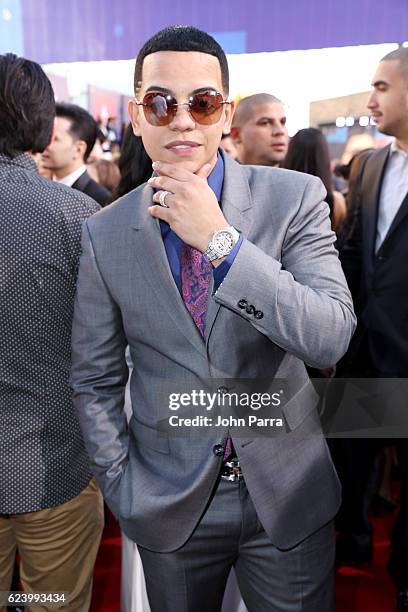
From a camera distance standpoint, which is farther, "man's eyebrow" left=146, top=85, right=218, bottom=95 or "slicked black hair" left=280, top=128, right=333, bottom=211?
"slicked black hair" left=280, top=128, right=333, bottom=211

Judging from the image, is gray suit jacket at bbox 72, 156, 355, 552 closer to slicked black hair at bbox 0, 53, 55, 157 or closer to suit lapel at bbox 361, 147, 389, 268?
slicked black hair at bbox 0, 53, 55, 157

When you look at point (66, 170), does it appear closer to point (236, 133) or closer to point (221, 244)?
point (236, 133)

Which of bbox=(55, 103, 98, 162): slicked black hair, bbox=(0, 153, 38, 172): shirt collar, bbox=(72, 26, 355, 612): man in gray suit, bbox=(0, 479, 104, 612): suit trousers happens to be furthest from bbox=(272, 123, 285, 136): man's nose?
bbox=(0, 479, 104, 612): suit trousers

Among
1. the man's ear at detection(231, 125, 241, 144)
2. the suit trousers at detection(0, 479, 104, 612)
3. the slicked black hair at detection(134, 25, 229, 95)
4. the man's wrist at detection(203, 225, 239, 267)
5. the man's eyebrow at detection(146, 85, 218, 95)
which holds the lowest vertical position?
the suit trousers at detection(0, 479, 104, 612)

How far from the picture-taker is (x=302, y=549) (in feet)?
4.71

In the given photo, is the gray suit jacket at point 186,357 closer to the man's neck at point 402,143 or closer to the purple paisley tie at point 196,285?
the purple paisley tie at point 196,285

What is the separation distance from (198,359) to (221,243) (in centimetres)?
31

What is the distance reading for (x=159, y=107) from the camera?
1.31 metres

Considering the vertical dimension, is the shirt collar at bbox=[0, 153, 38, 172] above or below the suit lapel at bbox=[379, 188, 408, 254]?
above

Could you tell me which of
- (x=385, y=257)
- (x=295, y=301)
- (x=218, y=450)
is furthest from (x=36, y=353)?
(x=385, y=257)

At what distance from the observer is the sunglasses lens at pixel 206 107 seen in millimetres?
1309

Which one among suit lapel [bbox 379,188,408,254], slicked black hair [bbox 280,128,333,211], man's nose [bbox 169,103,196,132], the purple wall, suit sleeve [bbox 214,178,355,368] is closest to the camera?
suit sleeve [bbox 214,178,355,368]

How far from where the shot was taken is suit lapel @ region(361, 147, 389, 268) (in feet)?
8.71

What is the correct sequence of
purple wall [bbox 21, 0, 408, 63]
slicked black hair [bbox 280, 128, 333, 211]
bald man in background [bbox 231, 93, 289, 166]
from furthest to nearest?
purple wall [bbox 21, 0, 408, 63] < bald man in background [bbox 231, 93, 289, 166] < slicked black hair [bbox 280, 128, 333, 211]
